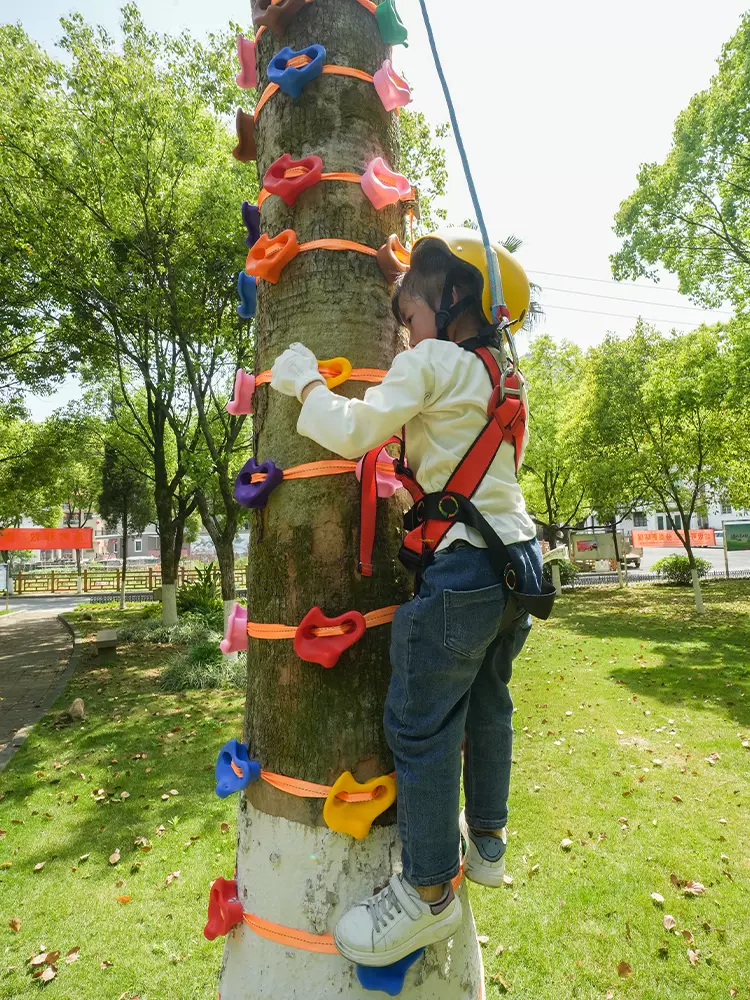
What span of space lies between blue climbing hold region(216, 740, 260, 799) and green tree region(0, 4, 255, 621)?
10.1 meters

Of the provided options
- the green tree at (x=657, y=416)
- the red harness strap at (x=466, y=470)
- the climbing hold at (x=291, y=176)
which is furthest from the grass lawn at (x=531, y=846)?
the green tree at (x=657, y=416)

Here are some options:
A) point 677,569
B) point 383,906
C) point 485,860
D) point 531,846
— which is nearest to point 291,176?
→ point 383,906

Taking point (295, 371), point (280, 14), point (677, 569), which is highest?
point (280, 14)

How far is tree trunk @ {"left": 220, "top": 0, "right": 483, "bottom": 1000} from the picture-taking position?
66.8 inches

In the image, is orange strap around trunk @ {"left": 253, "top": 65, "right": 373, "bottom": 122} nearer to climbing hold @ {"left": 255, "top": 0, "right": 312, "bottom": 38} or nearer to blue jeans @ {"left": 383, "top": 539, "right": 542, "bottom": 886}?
climbing hold @ {"left": 255, "top": 0, "right": 312, "bottom": 38}

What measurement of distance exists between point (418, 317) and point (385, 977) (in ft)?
6.09

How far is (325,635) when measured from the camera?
1736 millimetres

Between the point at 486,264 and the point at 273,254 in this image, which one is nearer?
the point at 486,264

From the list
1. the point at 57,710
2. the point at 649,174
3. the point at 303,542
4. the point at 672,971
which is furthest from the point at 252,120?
the point at 649,174

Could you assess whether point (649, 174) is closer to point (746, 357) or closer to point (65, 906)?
point (746, 357)

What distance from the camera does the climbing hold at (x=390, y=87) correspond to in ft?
7.02

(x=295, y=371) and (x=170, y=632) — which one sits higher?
(x=295, y=371)

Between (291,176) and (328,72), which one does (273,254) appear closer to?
(291,176)

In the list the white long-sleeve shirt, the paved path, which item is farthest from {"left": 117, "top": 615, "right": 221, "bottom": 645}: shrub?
the white long-sleeve shirt
